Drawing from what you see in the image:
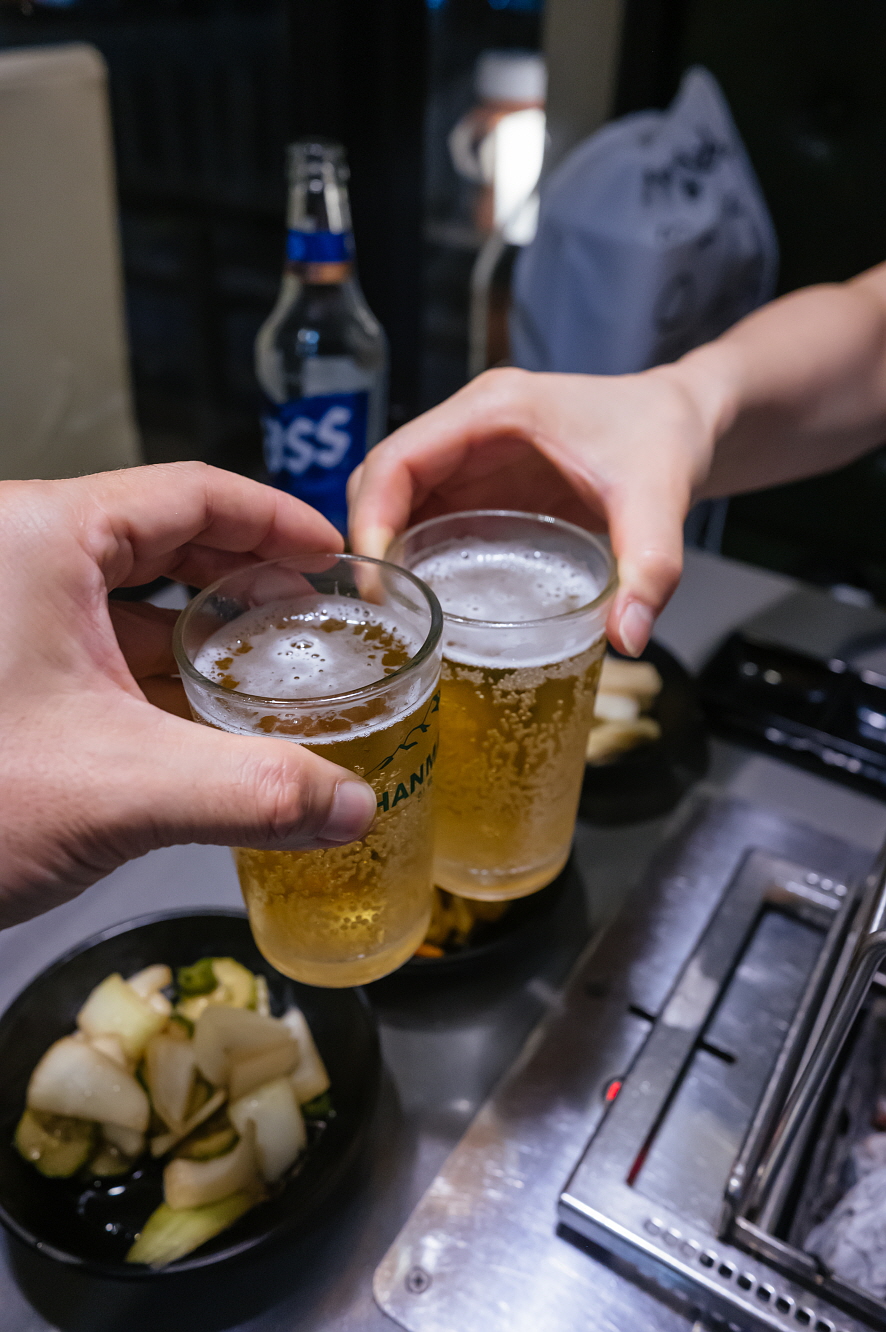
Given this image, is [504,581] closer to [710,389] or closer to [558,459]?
[558,459]

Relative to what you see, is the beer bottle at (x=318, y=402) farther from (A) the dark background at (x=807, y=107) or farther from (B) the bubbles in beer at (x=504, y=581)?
(A) the dark background at (x=807, y=107)

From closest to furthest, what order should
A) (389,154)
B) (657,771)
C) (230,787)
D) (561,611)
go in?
(230,787) < (561,611) < (657,771) < (389,154)

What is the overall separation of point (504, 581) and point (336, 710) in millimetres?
263

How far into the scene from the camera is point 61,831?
1.60 ft

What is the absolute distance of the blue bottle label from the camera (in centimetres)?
135

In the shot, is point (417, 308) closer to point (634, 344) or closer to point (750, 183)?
point (634, 344)

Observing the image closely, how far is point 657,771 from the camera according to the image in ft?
3.71

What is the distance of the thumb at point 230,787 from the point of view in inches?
19.0

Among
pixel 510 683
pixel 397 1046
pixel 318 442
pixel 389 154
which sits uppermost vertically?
pixel 389 154

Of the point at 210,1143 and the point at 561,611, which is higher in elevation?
the point at 561,611

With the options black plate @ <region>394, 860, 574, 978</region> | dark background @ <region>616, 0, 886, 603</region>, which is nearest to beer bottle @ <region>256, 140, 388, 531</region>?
black plate @ <region>394, 860, 574, 978</region>

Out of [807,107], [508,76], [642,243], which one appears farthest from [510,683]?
[508,76]

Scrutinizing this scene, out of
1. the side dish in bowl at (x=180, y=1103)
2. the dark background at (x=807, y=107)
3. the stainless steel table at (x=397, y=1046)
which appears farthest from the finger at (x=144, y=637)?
the dark background at (x=807, y=107)

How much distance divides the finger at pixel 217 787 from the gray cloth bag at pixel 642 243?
1.54m
